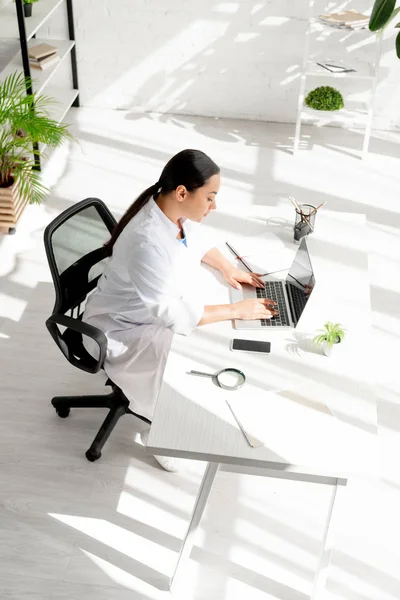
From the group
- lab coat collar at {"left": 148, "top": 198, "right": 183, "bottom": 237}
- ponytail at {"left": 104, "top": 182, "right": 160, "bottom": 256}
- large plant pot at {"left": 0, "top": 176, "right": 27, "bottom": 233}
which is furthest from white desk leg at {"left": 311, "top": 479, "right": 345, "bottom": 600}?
large plant pot at {"left": 0, "top": 176, "right": 27, "bottom": 233}

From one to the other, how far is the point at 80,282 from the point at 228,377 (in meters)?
0.79

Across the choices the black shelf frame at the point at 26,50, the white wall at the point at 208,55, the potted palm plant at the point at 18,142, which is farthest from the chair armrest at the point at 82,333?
the white wall at the point at 208,55

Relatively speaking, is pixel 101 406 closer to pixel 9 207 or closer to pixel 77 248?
pixel 77 248

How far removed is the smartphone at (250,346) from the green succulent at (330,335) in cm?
16

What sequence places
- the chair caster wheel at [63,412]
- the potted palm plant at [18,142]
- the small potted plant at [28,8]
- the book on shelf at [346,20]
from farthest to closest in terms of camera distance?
the book on shelf at [346,20], the small potted plant at [28,8], the potted palm plant at [18,142], the chair caster wheel at [63,412]

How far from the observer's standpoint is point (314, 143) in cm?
518

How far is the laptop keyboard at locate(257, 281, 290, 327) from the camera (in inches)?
97.0

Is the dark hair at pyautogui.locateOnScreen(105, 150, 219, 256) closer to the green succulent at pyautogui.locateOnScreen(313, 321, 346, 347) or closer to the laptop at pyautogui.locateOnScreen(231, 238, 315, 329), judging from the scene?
the laptop at pyautogui.locateOnScreen(231, 238, 315, 329)

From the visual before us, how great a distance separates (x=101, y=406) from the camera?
2980mm

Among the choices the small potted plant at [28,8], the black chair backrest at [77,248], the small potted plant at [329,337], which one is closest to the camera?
the small potted plant at [329,337]

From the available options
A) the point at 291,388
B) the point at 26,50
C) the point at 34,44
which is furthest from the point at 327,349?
the point at 34,44

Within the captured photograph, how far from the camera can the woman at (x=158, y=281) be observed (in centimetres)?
242

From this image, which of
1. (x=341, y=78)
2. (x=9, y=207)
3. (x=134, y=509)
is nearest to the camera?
(x=134, y=509)

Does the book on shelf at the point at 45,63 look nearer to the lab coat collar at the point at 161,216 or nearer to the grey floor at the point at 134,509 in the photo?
the grey floor at the point at 134,509
